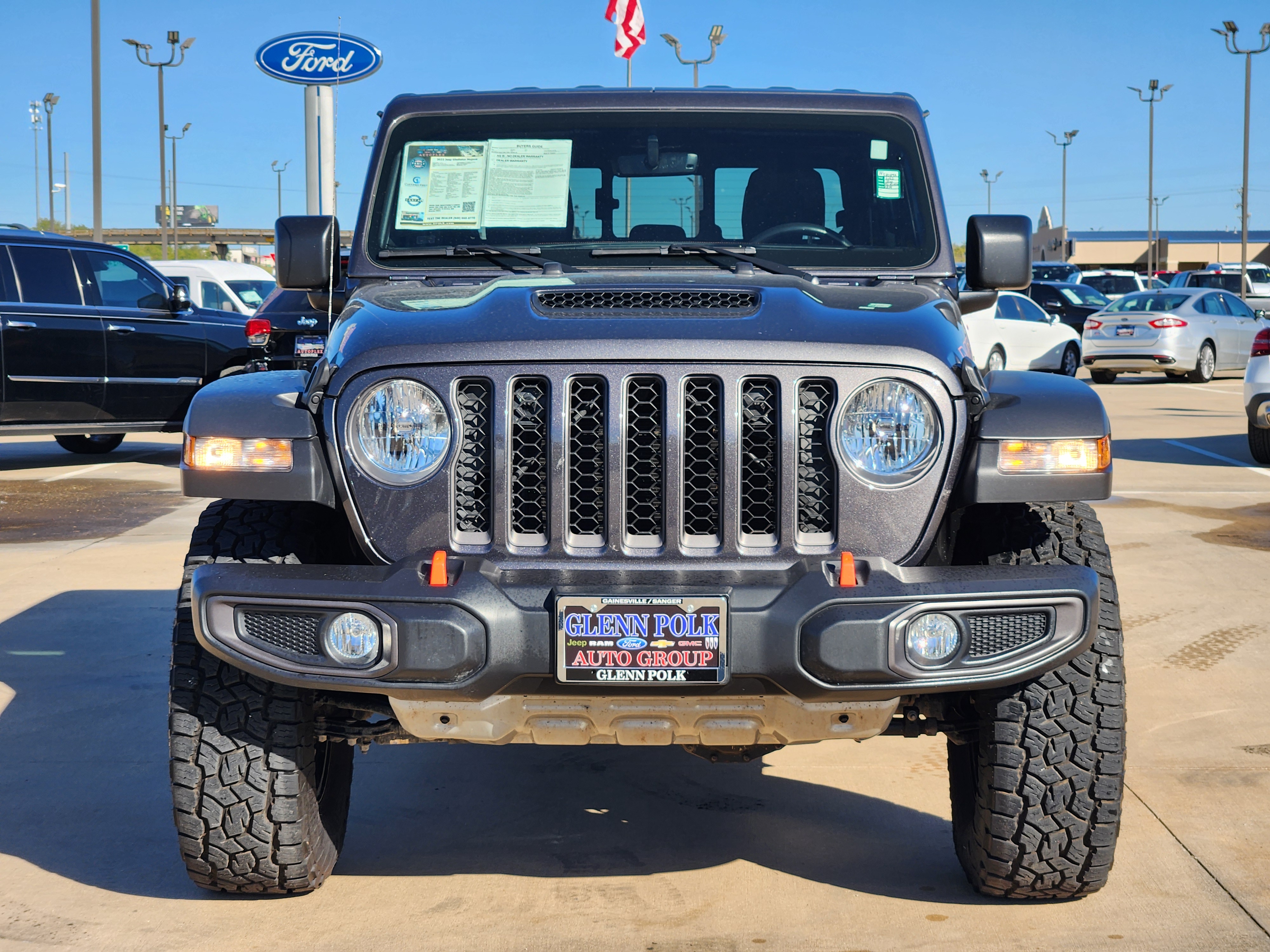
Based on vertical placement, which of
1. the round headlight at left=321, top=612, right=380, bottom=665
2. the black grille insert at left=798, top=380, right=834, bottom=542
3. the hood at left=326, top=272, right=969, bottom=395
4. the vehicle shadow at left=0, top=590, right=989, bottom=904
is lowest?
the vehicle shadow at left=0, top=590, right=989, bottom=904

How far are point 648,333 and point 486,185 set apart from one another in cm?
142

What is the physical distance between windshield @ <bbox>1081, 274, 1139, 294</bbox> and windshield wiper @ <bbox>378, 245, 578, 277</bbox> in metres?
36.2

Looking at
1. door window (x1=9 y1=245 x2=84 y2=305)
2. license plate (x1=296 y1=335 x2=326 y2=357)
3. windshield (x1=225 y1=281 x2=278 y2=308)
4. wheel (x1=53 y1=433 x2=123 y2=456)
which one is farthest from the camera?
windshield (x1=225 y1=281 x2=278 y2=308)

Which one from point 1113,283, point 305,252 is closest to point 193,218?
point 1113,283

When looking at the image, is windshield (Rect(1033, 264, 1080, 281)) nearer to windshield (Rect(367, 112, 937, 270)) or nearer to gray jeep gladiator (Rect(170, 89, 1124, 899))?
windshield (Rect(367, 112, 937, 270))

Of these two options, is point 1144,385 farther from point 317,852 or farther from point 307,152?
point 317,852

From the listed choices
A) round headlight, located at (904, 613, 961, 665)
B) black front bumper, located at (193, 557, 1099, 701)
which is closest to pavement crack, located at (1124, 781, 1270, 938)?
black front bumper, located at (193, 557, 1099, 701)

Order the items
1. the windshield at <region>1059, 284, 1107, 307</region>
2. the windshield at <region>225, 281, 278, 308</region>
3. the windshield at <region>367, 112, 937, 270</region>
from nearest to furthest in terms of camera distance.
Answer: the windshield at <region>367, 112, 937, 270</region>
the windshield at <region>225, 281, 278, 308</region>
the windshield at <region>1059, 284, 1107, 307</region>

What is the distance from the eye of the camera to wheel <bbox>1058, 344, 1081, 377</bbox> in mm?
21375

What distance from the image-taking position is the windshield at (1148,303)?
21.7m

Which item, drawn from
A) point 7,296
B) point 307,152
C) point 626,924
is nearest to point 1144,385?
point 307,152

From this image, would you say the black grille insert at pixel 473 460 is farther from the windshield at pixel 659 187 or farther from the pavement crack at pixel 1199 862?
the pavement crack at pixel 1199 862

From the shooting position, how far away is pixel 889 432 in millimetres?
3004

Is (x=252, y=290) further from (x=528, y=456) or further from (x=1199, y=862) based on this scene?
(x=1199, y=862)
